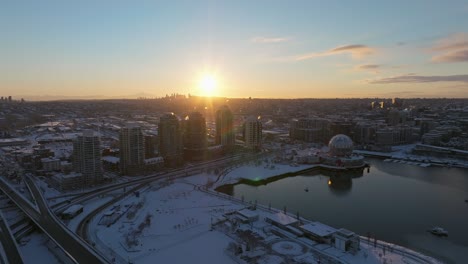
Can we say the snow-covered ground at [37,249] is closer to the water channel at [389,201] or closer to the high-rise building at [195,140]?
the water channel at [389,201]

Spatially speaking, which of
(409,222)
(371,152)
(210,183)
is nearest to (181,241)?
(210,183)

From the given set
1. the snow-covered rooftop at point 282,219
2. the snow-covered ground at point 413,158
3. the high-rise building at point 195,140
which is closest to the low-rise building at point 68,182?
the high-rise building at point 195,140

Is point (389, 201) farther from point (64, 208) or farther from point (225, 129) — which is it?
point (225, 129)

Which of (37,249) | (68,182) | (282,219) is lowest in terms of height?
(37,249)

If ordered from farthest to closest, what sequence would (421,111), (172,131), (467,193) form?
A: (421,111) → (172,131) → (467,193)

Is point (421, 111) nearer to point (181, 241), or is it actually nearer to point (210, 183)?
point (210, 183)

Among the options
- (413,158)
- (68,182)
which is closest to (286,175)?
(413,158)

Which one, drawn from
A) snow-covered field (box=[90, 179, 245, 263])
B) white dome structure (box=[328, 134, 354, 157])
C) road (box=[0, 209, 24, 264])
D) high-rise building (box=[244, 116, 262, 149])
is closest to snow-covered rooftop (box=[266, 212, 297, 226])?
snow-covered field (box=[90, 179, 245, 263])
